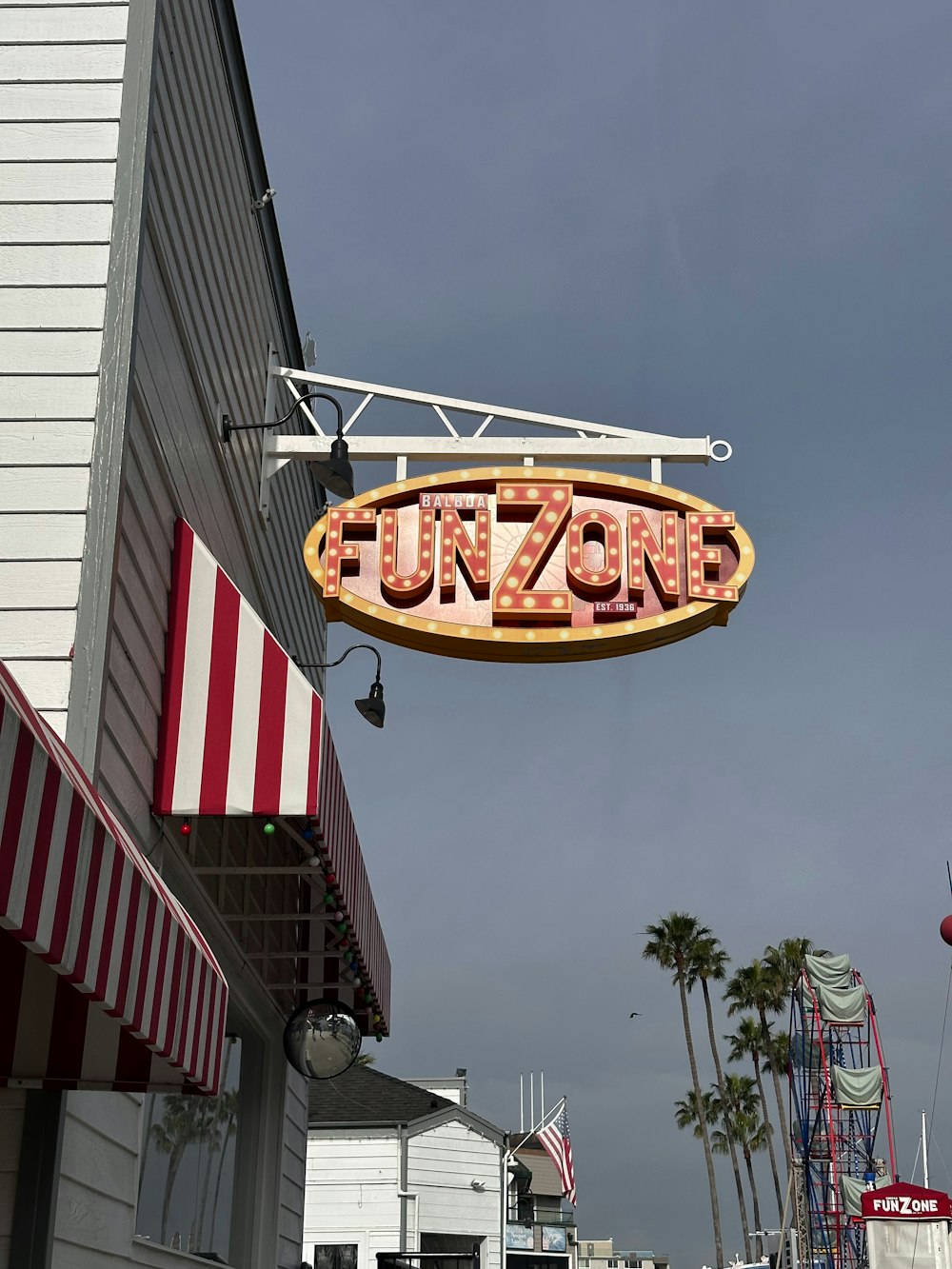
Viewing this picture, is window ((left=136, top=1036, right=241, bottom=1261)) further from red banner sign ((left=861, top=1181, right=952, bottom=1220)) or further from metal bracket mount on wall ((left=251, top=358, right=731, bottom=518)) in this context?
red banner sign ((left=861, top=1181, right=952, bottom=1220))

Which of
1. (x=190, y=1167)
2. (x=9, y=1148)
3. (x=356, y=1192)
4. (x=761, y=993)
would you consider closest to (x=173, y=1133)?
(x=190, y=1167)

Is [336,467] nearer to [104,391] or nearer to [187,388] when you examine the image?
[187,388]

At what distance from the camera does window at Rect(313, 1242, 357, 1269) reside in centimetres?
2756

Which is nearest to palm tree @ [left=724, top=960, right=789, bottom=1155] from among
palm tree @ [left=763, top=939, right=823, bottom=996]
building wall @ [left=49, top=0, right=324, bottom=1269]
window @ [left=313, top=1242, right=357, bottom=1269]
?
palm tree @ [left=763, top=939, right=823, bottom=996]

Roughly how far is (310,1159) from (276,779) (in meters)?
24.1

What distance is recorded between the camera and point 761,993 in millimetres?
61188

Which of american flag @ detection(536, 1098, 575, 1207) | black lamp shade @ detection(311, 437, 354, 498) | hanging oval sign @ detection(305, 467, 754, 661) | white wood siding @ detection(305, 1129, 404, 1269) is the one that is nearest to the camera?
hanging oval sign @ detection(305, 467, 754, 661)

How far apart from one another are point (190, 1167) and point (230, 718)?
332 centimetres

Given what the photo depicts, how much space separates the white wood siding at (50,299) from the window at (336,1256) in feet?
81.8

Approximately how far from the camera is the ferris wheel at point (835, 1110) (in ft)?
131

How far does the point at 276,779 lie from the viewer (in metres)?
6.40

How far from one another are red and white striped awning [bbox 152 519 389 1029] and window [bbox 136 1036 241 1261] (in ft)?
4.42

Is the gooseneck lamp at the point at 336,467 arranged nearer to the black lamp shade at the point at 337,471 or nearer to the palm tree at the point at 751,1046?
the black lamp shade at the point at 337,471

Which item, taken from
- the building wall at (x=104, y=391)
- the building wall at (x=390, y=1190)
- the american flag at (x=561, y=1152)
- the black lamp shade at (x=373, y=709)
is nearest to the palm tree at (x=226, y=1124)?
the building wall at (x=104, y=391)
